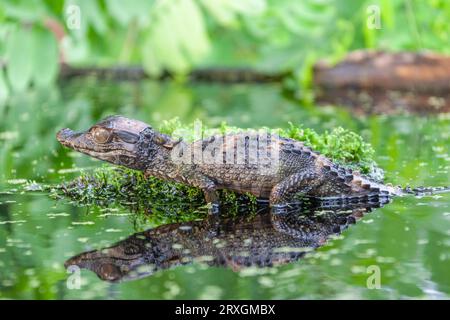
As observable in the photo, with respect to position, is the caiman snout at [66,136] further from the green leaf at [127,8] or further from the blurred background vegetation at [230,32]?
the green leaf at [127,8]

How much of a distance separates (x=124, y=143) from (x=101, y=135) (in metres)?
0.12

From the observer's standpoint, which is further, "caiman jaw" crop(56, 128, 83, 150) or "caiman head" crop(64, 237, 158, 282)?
"caiman jaw" crop(56, 128, 83, 150)

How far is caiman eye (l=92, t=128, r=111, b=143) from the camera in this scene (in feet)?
14.6

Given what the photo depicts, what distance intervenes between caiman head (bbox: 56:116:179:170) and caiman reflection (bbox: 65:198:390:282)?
50cm

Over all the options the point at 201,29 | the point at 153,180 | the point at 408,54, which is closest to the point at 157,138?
the point at 153,180

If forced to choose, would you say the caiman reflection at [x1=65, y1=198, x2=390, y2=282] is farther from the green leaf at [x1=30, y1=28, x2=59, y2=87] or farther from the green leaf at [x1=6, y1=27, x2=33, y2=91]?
the green leaf at [x1=30, y1=28, x2=59, y2=87]

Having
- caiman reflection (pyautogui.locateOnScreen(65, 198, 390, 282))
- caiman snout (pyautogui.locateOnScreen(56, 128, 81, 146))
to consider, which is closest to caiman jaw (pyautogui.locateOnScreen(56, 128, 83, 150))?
caiman snout (pyautogui.locateOnScreen(56, 128, 81, 146))

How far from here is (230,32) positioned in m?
12.1

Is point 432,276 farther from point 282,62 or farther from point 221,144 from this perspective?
point 282,62

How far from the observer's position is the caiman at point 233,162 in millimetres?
4367

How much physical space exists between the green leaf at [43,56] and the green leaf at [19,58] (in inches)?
1.7

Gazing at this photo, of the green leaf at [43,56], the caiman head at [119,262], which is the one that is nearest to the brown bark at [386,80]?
the green leaf at [43,56]
